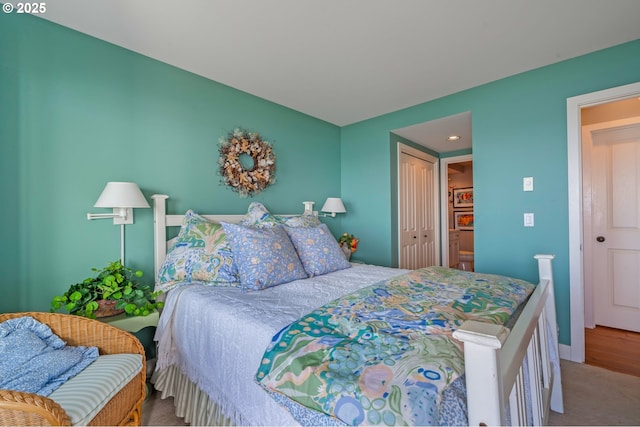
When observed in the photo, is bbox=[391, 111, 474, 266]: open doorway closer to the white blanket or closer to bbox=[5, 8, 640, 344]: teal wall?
bbox=[5, 8, 640, 344]: teal wall

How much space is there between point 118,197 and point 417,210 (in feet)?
11.3

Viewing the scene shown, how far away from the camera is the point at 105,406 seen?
1098 millimetres

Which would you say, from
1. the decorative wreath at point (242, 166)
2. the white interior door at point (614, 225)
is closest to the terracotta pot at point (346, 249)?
the decorative wreath at point (242, 166)

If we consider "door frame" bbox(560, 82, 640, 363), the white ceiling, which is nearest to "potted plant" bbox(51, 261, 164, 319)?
the white ceiling

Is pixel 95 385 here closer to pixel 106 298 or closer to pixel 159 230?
pixel 106 298

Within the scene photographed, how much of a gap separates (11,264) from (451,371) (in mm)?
2307

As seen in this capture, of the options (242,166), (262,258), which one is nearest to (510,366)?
(262,258)

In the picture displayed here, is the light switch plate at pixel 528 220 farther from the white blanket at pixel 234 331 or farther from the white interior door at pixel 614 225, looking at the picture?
the white blanket at pixel 234 331

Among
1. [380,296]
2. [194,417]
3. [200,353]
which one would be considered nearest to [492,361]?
[380,296]

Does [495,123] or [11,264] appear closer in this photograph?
[11,264]

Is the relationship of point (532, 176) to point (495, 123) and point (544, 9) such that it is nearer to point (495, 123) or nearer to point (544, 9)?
point (495, 123)

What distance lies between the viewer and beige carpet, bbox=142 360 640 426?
159 cm

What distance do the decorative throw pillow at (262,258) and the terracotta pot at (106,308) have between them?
2.38 ft

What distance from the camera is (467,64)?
91.8 inches
